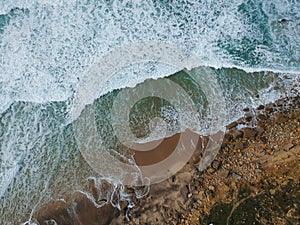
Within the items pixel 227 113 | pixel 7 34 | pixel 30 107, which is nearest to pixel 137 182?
pixel 227 113

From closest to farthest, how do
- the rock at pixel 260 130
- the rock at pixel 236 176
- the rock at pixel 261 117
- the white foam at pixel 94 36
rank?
the rock at pixel 236 176, the rock at pixel 260 130, the rock at pixel 261 117, the white foam at pixel 94 36

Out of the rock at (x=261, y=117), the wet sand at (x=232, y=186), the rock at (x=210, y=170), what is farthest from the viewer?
the rock at (x=261, y=117)

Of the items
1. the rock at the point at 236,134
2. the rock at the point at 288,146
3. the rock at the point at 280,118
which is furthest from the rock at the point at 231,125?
the rock at the point at 288,146

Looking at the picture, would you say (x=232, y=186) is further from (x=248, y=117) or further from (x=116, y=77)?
(x=116, y=77)

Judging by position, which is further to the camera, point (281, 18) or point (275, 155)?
point (281, 18)

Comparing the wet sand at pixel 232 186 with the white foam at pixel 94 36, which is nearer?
the wet sand at pixel 232 186

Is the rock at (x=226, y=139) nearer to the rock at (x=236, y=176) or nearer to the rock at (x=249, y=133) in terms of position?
the rock at (x=249, y=133)

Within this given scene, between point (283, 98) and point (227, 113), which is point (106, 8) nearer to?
Answer: point (227, 113)

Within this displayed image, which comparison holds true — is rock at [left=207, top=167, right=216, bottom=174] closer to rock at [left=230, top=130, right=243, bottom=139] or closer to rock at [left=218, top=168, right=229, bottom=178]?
rock at [left=218, top=168, right=229, bottom=178]
